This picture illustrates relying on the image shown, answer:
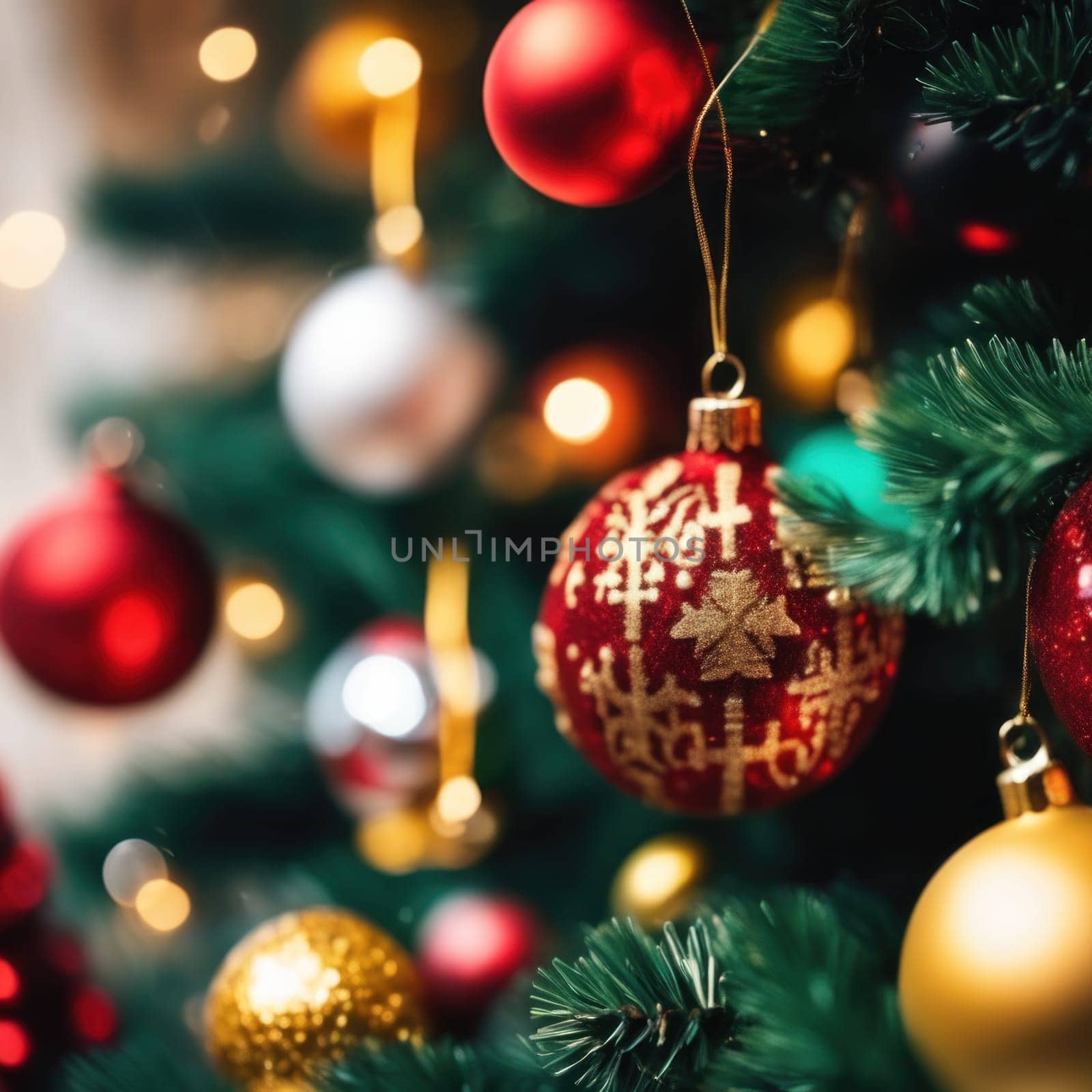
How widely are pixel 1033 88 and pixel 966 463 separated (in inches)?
5.5

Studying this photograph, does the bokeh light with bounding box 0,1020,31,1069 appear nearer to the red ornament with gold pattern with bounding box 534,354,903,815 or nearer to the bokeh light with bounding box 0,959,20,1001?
the bokeh light with bounding box 0,959,20,1001

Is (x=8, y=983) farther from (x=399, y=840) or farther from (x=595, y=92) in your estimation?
(x=595, y=92)

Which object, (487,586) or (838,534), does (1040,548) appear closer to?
(838,534)

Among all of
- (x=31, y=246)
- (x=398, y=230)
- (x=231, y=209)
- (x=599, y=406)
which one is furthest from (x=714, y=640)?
(x=31, y=246)

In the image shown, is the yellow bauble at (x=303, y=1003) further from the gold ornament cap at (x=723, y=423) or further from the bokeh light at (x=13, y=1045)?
the gold ornament cap at (x=723, y=423)

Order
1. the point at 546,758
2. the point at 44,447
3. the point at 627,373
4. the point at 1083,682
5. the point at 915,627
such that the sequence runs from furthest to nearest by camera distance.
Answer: the point at 44,447
the point at 546,758
the point at 627,373
the point at 915,627
the point at 1083,682

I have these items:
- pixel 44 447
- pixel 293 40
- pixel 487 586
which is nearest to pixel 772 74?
pixel 487 586

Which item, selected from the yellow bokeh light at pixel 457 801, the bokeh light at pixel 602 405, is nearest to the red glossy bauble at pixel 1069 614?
the bokeh light at pixel 602 405

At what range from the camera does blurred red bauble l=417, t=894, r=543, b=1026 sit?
28.1 inches

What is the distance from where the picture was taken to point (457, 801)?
796mm

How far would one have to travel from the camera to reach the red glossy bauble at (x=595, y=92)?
47 centimetres

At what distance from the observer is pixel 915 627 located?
64 cm

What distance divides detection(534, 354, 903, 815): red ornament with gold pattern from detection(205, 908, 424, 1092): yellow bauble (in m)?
0.21

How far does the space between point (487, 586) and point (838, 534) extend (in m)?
0.45
